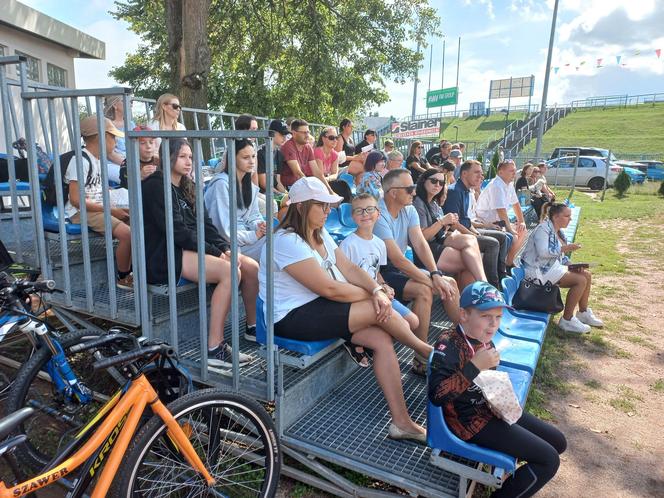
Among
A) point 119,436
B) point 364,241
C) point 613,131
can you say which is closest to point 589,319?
point 364,241

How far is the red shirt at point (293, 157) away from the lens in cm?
608

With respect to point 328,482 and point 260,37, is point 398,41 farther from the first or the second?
point 328,482

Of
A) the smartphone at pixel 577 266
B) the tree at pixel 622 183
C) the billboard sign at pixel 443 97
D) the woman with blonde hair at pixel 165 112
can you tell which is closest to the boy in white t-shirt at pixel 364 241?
the woman with blonde hair at pixel 165 112

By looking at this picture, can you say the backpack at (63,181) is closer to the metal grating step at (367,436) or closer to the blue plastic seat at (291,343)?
the blue plastic seat at (291,343)

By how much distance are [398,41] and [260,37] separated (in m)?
3.91

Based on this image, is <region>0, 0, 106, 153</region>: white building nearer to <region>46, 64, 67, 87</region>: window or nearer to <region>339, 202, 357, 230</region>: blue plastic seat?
<region>46, 64, 67, 87</region>: window

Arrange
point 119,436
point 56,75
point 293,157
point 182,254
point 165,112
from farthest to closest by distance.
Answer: point 56,75, point 293,157, point 165,112, point 182,254, point 119,436

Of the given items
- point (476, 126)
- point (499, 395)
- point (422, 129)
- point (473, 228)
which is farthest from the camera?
point (476, 126)

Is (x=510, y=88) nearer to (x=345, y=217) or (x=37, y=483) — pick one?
(x=345, y=217)

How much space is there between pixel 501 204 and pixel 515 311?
2.13m

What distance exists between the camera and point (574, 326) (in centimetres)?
516

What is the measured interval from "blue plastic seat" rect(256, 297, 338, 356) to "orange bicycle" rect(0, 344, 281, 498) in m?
0.50

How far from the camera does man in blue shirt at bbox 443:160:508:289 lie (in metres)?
5.16

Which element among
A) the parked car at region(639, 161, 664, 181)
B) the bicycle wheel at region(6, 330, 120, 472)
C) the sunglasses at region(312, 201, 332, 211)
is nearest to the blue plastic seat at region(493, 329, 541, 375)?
the sunglasses at region(312, 201, 332, 211)
